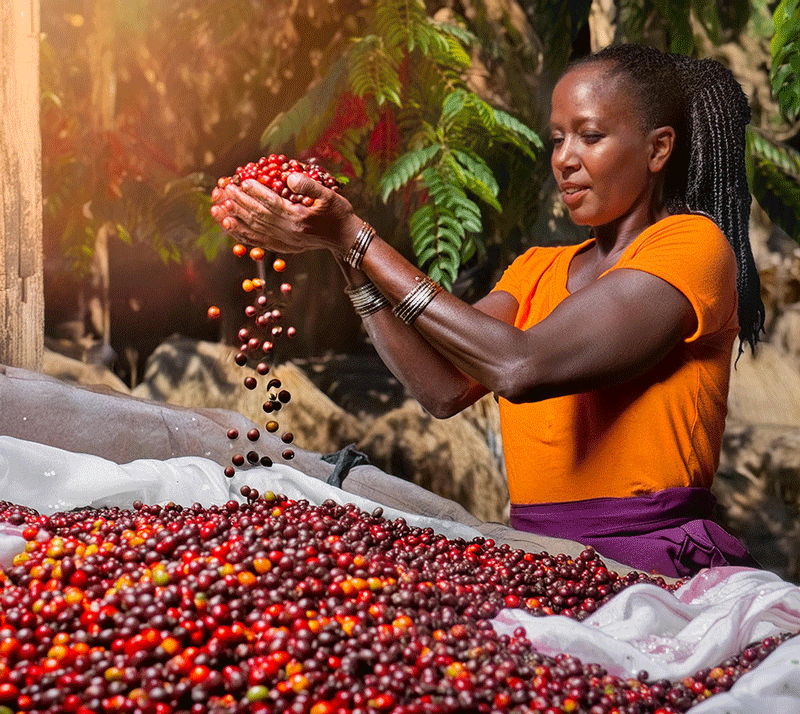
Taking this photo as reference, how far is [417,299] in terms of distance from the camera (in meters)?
1.51

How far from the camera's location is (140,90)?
376 cm

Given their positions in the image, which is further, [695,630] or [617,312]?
[617,312]

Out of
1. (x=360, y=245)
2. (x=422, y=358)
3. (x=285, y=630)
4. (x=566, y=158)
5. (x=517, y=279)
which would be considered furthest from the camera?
(x=517, y=279)

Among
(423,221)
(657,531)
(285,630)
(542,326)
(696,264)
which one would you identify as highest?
(696,264)

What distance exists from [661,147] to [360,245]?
2.13 feet

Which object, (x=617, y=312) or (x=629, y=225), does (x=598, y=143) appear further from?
(x=617, y=312)

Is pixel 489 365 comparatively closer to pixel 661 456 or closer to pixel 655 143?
pixel 661 456

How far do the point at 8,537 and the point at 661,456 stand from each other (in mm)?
1131

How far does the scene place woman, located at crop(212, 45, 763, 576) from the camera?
1.48m

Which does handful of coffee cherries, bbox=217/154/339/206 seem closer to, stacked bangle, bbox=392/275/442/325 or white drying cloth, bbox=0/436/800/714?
stacked bangle, bbox=392/275/442/325

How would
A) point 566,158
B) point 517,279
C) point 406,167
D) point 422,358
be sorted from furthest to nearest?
point 406,167, point 517,279, point 422,358, point 566,158

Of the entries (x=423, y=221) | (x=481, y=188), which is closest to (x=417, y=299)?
(x=423, y=221)

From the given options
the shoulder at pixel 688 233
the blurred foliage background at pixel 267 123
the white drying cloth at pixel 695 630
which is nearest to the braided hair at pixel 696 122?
the shoulder at pixel 688 233

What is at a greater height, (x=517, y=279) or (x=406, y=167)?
(x=406, y=167)
